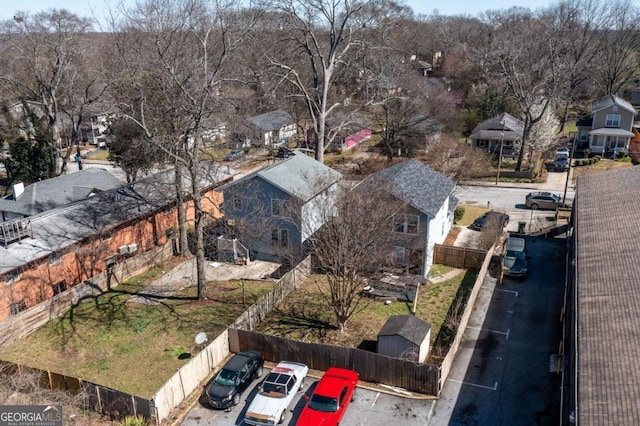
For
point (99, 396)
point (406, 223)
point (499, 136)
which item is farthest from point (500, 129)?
point (99, 396)

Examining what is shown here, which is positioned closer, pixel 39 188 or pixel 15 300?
pixel 15 300

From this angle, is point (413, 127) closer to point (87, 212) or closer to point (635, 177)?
point (635, 177)

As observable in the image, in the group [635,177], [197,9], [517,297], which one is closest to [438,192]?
[517,297]

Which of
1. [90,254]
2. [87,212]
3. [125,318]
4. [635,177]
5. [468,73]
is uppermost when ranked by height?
[468,73]

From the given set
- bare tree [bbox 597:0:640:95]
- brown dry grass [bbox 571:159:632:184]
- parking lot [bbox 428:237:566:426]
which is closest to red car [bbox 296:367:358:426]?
parking lot [bbox 428:237:566:426]

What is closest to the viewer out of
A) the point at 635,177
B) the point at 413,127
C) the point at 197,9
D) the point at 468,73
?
the point at 635,177

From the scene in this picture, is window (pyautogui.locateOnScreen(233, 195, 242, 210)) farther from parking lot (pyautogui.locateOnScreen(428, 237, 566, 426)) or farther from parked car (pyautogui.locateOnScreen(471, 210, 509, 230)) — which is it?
parked car (pyautogui.locateOnScreen(471, 210, 509, 230))
